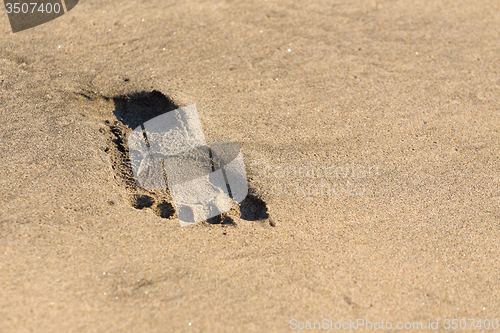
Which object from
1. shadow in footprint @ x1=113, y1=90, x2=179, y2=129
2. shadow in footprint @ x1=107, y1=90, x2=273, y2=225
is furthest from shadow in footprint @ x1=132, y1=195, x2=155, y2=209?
shadow in footprint @ x1=113, y1=90, x2=179, y2=129

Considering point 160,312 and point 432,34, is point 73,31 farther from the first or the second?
point 432,34

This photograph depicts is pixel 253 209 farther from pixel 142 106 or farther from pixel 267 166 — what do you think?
pixel 142 106

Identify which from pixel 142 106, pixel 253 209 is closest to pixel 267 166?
pixel 253 209

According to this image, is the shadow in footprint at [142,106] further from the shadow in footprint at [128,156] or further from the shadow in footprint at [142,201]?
the shadow in footprint at [142,201]

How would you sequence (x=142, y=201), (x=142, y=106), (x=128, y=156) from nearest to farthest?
(x=142, y=201) → (x=128, y=156) → (x=142, y=106)

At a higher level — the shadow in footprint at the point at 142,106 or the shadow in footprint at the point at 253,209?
the shadow in footprint at the point at 142,106

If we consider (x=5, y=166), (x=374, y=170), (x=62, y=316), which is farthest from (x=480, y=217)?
(x=5, y=166)

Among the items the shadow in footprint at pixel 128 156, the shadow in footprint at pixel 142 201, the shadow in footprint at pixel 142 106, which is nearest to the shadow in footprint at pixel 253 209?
the shadow in footprint at pixel 128 156

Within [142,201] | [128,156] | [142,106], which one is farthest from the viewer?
[142,106]
